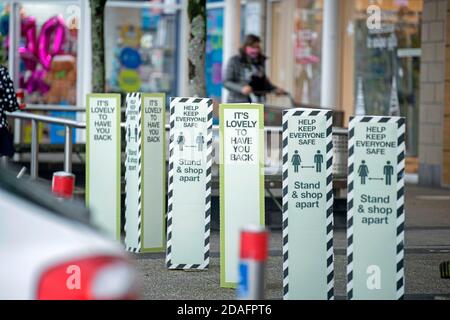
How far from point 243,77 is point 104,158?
7.14 m

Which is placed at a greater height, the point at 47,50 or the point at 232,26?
the point at 232,26

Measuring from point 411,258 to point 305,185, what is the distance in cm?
306

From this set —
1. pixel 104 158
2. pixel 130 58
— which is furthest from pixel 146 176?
pixel 130 58

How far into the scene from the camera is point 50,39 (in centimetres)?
2478

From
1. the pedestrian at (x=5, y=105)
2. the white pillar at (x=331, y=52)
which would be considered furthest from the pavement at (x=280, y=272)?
the white pillar at (x=331, y=52)

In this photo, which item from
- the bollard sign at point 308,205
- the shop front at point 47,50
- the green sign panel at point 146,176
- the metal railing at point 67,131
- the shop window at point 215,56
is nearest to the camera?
the bollard sign at point 308,205

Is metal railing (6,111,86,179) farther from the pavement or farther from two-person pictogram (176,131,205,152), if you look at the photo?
two-person pictogram (176,131,205,152)

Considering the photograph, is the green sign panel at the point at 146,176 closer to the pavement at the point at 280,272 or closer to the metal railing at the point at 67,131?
the pavement at the point at 280,272

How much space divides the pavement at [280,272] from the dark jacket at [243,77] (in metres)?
4.23

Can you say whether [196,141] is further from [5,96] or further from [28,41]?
[28,41]

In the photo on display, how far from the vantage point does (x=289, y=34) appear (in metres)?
23.8

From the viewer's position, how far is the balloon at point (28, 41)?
24609mm

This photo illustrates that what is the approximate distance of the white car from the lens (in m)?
4.21

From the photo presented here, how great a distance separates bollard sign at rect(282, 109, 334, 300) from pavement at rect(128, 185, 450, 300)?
0.47 meters
